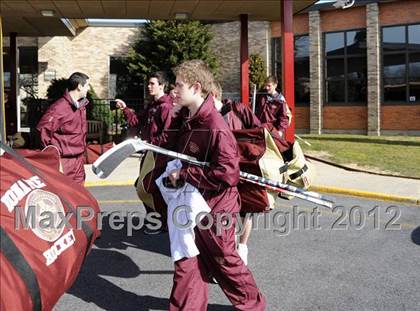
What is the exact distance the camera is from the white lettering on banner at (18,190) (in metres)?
2.08

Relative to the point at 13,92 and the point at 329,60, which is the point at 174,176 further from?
the point at 329,60

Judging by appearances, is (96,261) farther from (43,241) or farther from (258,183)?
(43,241)

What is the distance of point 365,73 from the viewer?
2286 centimetres

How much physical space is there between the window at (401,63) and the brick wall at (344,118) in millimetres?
1209

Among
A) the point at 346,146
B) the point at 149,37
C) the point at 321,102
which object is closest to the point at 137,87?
→ the point at 149,37

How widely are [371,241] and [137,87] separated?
21.0 meters

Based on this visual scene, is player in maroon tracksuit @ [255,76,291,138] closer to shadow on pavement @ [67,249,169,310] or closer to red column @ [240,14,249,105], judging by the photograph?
shadow on pavement @ [67,249,169,310]

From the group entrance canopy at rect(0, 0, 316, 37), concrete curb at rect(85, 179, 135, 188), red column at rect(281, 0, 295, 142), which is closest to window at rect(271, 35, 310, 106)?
entrance canopy at rect(0, 0, 316, 37)

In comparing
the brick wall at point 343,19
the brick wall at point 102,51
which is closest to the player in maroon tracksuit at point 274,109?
the brick wall at point 343,19

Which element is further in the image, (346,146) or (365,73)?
(365,73)

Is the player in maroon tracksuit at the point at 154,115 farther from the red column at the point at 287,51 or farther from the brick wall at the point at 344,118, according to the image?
the brick wall at the point at 344,118

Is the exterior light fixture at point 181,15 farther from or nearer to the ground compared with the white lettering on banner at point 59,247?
farther from the ground

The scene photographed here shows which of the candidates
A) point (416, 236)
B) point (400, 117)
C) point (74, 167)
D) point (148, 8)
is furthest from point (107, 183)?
point (400, 117)

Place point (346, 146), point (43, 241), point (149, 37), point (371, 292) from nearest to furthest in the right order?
point (43, 241)
point (371, 292)
point (346, 146)
point (149, 37)
